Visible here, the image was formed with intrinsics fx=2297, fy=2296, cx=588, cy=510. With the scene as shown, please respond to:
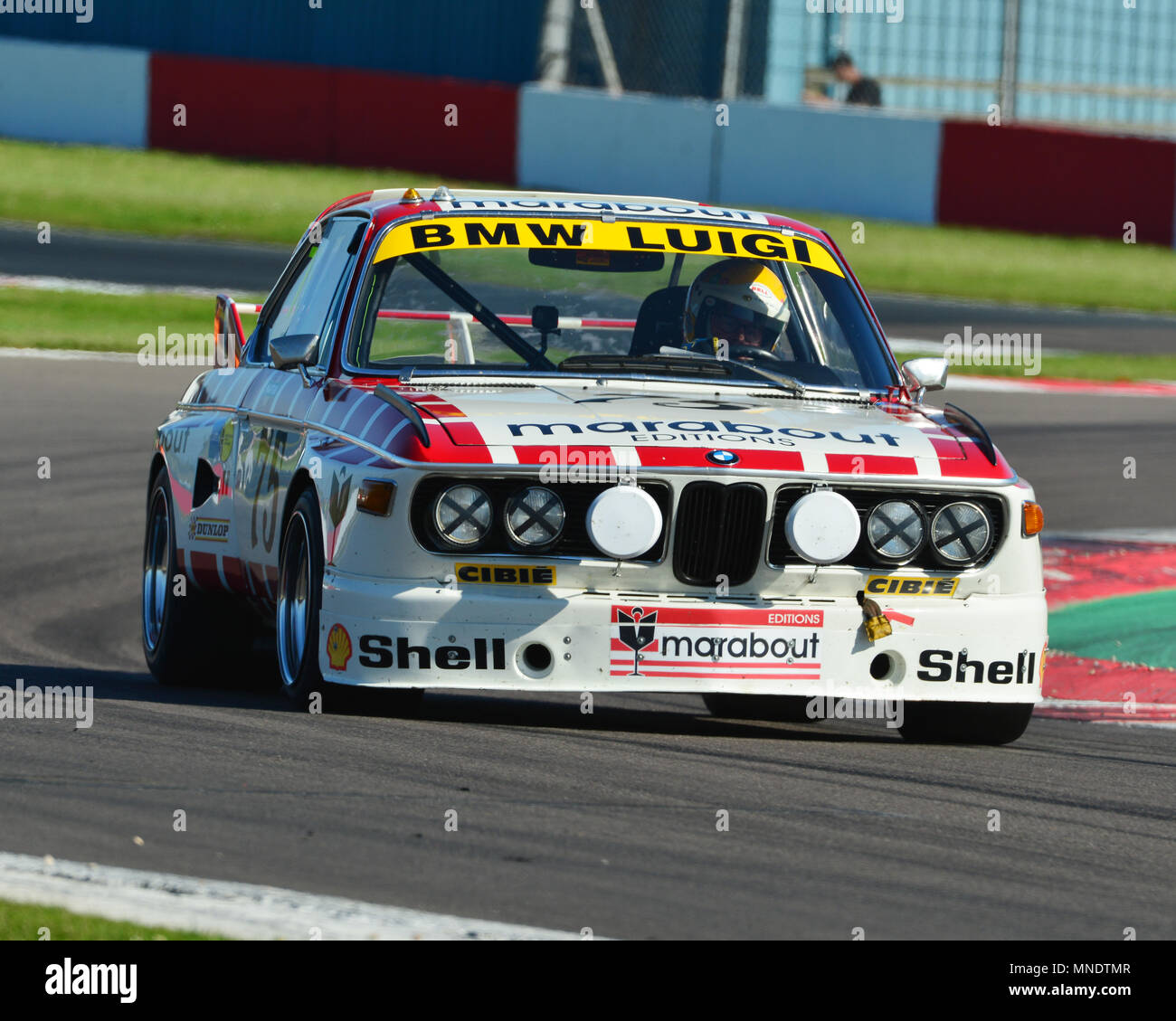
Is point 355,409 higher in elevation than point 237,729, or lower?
higher

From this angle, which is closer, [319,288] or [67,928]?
[67,928]

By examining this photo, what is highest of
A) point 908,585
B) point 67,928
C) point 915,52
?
point 915,52

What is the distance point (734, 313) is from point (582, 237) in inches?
20.8

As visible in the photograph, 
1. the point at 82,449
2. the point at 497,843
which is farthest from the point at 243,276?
the point at 497,843

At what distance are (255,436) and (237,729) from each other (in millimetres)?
1463

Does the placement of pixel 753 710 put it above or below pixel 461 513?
below

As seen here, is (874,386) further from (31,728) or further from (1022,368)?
(1022,368)

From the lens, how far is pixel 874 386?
700 centimetres

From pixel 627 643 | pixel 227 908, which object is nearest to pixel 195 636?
pixel 627 643

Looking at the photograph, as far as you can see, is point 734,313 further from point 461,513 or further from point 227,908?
point 227,908

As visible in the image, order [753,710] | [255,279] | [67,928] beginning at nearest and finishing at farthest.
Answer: [67,928] < [753,710] < [255,279]

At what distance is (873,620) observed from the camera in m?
6.03

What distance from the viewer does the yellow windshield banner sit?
7035 millimetres
